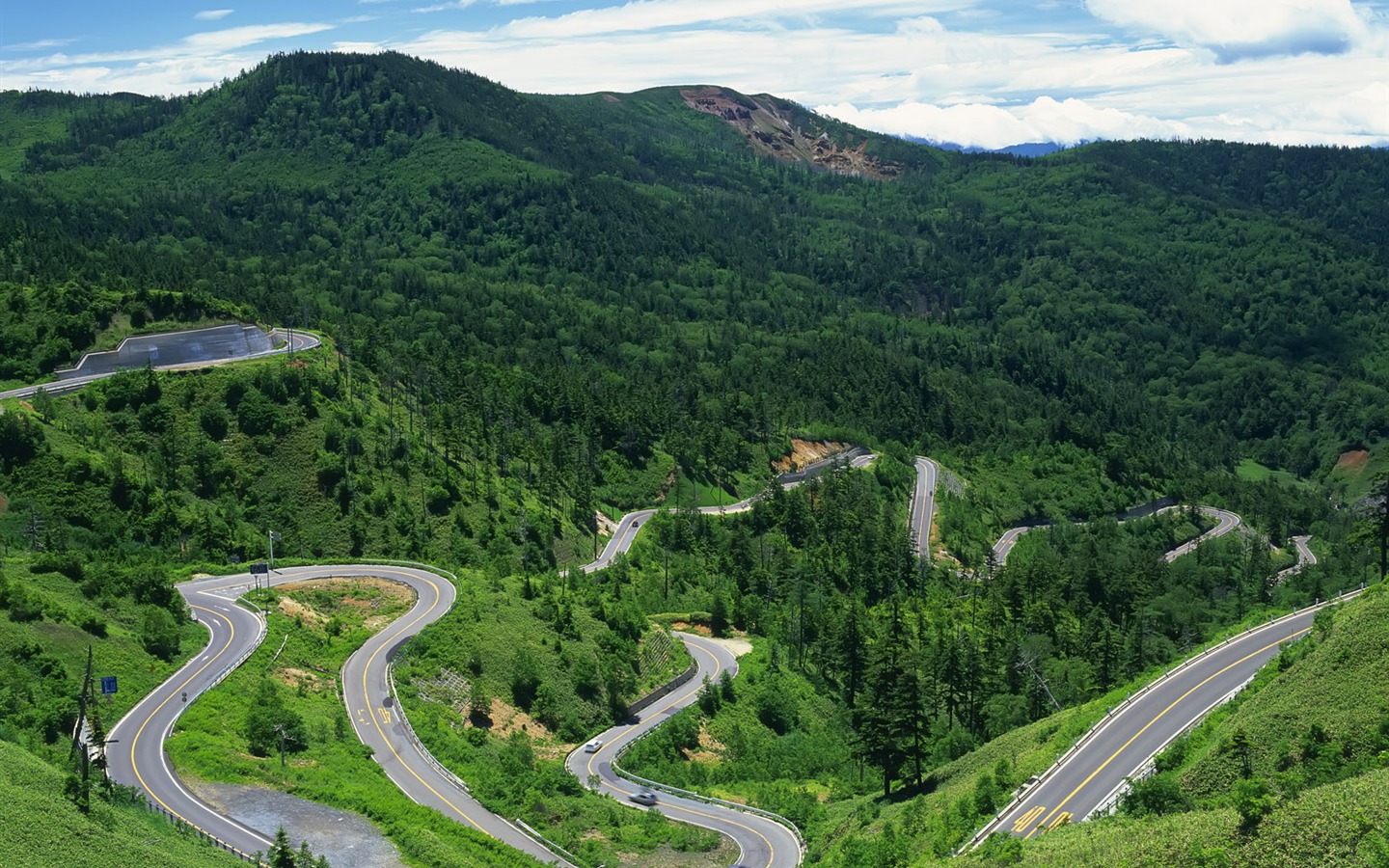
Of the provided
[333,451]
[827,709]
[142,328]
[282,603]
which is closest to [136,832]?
[282,603]

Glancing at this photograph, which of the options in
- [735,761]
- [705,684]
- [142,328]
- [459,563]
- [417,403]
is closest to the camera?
[735,761]

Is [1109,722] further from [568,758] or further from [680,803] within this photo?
[568,758]

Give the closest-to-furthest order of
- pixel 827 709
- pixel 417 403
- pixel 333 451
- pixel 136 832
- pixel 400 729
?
1. pixel 136 832
2. pixel 400 729
3. pixel 827 709
4. pixel 333 451
5. pixel 417 403

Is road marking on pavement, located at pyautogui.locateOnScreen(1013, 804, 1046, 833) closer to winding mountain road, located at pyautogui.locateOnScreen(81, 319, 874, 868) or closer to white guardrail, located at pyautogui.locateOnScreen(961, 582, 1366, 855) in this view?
white guardrail, located at pyautogui.locateOnScreen(961, 582, 1366, 855)

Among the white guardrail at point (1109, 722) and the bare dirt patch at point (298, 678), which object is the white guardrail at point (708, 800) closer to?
the white guardrail at point (1109, 722)

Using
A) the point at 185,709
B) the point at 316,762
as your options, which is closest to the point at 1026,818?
the point at 316,762

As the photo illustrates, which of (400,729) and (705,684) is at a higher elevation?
(400,729)

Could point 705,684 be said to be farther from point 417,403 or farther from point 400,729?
point 417,403
